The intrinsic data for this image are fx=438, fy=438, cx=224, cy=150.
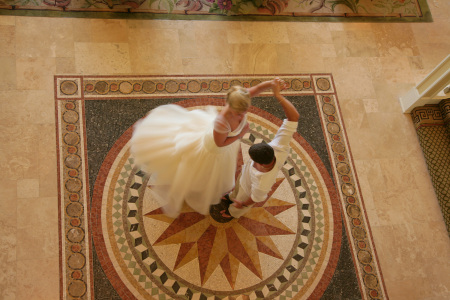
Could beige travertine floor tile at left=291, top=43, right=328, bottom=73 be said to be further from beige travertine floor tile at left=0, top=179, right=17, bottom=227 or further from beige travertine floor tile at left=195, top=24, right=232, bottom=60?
beige travertine floor tile at left=0, top=179, right=17, bottom=227

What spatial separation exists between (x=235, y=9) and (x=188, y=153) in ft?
7.76

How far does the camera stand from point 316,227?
4.32 m

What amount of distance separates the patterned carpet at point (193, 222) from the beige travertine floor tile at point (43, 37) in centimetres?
34

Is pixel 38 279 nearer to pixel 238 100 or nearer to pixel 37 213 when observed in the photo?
pixel 37 213

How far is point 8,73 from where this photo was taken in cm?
434

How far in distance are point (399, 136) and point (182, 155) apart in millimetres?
2673

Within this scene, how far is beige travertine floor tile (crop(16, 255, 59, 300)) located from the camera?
12.1ft

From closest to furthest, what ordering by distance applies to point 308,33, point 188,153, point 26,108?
point 188,153
point 26,108
point 308,33

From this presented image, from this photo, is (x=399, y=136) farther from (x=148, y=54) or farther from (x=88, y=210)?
(x=88, y=210)

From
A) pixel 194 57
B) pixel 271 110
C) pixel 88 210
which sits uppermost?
pixel 194 57

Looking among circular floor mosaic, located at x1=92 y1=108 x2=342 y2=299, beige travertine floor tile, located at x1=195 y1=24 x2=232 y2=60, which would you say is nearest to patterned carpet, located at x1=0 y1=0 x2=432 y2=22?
beige travertine floor tile, located at x1=195 y1=24 x2=232 y2=60

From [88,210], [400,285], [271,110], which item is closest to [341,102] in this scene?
[271,110]

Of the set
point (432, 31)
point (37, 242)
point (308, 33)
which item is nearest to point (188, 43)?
point (308, 33)

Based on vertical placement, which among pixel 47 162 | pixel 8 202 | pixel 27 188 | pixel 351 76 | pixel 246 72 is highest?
pixel 246 72
